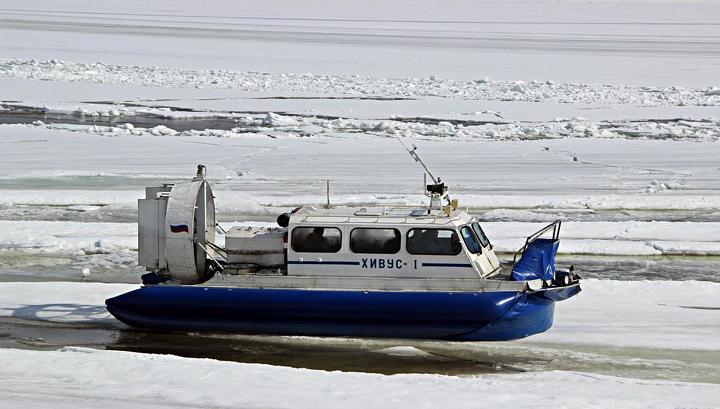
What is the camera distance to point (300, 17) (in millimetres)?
51406

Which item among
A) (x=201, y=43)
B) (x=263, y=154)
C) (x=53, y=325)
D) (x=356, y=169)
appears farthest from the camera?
(x=201, y=43)

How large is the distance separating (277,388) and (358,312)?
161 centimetres

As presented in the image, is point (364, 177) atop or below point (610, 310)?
atop

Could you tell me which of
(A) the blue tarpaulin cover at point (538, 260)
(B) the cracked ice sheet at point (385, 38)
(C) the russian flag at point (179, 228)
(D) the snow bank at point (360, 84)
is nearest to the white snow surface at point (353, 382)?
(A) the blue tarpaulin cover at point (538, 260)

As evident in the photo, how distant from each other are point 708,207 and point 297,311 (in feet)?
28.3

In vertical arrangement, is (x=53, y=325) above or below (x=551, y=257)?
below

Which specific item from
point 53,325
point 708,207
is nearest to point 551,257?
point 53,325

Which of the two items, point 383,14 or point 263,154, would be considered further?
point 383,14

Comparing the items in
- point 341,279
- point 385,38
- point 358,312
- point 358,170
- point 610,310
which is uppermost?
point 385,38

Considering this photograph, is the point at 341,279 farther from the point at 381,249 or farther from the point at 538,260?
the point at 538,260

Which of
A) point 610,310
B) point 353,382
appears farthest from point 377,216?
point 610,310

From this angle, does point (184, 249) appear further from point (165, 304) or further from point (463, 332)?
point (463, 332)

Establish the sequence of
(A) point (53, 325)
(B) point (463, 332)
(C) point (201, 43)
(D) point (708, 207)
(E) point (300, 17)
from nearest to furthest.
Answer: (B) point (463, 332)
(A) point (53, 325)
(D) point (708, 207)
(C) point (201, 43)
(E) point (300, 17)

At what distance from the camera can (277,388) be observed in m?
8.30
